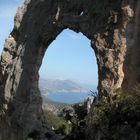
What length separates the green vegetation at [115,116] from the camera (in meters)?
21.0

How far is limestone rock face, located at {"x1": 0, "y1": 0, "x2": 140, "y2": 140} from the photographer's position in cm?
2383

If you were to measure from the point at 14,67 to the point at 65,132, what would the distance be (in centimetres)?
454

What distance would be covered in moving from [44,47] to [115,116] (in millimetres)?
8907

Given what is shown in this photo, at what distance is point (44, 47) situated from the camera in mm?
29641

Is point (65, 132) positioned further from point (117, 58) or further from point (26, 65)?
point (117, 58)

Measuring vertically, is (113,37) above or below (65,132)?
above

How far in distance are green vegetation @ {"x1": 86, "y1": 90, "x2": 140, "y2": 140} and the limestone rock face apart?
3.65 ft

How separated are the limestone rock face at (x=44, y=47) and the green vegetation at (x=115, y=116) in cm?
111

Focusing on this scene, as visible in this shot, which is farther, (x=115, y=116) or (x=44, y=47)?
(x=44, y=47)

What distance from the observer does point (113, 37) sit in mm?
24094

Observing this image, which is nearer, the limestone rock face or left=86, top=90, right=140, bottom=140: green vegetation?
left=86, top=90, right=140, bottom=140: green vegetation

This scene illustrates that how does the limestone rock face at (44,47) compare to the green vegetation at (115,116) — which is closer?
the green vegetation at (115,116)

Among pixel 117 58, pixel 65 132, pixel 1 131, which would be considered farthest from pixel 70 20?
pixel 1 131

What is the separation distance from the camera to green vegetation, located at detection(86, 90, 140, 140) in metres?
21.0
